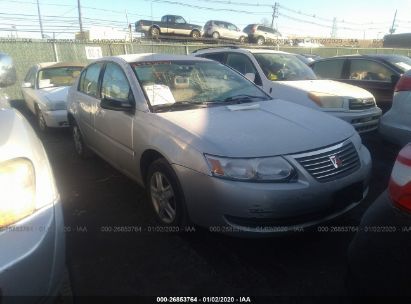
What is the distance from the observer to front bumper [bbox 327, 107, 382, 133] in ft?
18.1

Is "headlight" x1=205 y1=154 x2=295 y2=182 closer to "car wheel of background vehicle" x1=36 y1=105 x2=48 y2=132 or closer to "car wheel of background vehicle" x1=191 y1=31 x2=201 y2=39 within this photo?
"car wheel of background vehicle" x1=36 y1=105 x2=48 y2=132

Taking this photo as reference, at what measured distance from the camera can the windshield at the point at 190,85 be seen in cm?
346

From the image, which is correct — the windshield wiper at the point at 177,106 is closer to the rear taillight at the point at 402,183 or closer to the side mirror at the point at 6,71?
the side mirror at the point at 6,71

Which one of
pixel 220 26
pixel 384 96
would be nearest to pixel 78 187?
pixel 384 96

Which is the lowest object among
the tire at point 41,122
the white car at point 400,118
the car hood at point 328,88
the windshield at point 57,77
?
the tire at point 41,122

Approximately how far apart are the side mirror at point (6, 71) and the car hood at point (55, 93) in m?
3.93

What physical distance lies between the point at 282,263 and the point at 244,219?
0.53 m

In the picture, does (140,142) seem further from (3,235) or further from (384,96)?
(384,96)

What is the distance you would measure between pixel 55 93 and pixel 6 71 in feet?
14.5

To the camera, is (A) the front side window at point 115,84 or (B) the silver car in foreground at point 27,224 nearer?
(B) the silver car in foreground at point 27,224

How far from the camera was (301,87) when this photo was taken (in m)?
5.83

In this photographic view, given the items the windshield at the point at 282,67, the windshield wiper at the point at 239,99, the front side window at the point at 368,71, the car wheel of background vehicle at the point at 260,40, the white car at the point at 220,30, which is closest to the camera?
the windshield wiper at the point at 239,99

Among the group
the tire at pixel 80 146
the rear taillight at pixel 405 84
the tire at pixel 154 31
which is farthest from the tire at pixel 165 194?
the tire at pixel 154 31

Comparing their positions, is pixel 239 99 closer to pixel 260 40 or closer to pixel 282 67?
pixel 282 67
